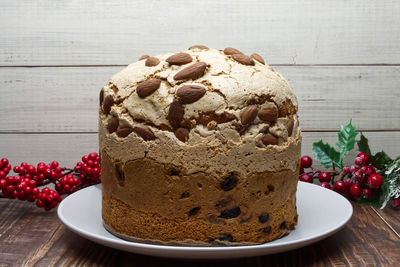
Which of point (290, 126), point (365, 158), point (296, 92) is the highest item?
point (290, 126)

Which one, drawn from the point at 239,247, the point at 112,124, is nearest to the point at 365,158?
the point at 239,247

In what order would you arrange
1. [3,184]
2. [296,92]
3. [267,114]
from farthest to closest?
[296,92]
[3,184]
[267,114]

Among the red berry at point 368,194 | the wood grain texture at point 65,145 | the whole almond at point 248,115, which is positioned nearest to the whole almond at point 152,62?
the whole almond at point 248,115

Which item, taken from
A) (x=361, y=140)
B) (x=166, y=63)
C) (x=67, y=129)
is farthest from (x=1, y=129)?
(x=361, y=140)

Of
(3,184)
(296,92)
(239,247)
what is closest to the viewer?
(239,247)

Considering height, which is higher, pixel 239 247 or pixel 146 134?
pixel 146 134

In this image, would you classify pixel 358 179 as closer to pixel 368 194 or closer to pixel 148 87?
pixel 368 194

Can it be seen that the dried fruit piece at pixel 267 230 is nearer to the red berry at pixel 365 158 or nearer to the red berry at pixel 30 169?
the red berry at pixel 365 158
